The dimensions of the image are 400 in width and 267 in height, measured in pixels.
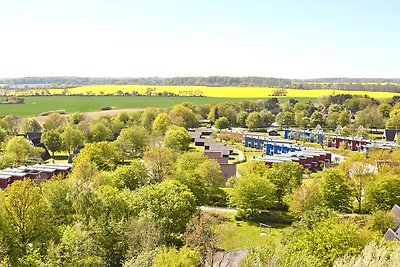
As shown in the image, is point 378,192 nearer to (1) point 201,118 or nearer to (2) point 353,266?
(2) point 353,266

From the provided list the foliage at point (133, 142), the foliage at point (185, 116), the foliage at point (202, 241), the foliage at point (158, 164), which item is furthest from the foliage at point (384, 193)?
the foliage at point (185, 116)

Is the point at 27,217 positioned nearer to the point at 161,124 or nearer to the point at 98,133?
the point at 98,133

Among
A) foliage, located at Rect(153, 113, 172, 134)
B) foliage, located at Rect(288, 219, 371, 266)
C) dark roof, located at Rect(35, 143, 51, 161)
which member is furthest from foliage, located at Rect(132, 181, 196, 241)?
foliage, located at Rect(153, 113, 172, 134)

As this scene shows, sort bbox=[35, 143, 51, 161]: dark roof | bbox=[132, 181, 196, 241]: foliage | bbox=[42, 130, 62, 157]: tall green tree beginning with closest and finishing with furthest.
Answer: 1. bbox=[132, 181, 196, 241]: foliage
2. bbox=[35, 143, 51, 161]: dark roof
3. bbox=[42, 130, 62, 157]: tall green tree

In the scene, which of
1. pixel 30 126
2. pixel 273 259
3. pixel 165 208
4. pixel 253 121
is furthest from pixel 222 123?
pixel 273 259

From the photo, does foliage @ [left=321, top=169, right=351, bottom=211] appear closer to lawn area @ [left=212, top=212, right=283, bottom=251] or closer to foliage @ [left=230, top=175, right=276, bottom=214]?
foliage @ [left=230, top=175, right=276, bottom=214]

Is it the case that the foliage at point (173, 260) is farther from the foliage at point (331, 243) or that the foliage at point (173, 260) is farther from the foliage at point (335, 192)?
the foliage at point (335, 192)

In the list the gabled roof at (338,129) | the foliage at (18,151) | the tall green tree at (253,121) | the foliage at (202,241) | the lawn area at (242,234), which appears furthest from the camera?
the tall green tree at (253,121)

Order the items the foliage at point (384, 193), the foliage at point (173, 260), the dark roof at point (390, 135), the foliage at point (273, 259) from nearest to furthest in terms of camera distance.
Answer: the foliage at point (273, 259) → the foliage at point (173, 260) → the foliage at point (384, 193) → the dark roof at point (390, 135)

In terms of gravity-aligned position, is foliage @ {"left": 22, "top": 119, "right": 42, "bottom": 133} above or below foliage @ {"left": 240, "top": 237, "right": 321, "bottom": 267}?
below

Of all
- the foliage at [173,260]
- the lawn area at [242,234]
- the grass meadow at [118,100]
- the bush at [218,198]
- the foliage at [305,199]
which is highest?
the grass meadow at [118,100]
